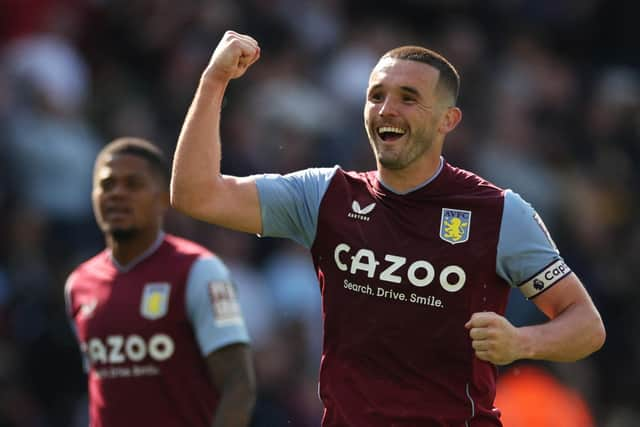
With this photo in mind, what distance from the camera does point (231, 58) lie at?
557 centimetres

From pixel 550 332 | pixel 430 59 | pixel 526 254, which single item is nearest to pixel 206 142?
pixel 430 59

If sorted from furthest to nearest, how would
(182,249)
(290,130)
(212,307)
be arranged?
(290,130) < (182,249) < (212,307)

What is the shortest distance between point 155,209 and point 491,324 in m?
3.06

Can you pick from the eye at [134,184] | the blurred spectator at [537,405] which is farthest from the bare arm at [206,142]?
the blurred spectator at [537,405]

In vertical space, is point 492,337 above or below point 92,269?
above

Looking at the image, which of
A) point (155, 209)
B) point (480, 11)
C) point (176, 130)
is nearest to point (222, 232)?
point (176, 130)

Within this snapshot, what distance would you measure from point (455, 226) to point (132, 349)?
86.3 inches

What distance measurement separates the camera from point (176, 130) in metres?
12.2

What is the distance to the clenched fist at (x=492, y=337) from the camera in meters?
5.15

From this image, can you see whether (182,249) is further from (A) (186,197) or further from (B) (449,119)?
(B) (449,119)

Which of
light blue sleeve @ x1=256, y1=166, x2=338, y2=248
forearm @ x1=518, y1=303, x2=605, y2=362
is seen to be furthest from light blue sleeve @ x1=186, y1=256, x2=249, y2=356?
forearm @ x1=518, y1=303, x2=605, y2=362

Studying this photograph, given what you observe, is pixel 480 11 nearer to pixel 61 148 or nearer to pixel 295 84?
pixel 295 84

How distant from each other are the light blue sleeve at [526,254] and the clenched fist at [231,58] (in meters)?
1.28

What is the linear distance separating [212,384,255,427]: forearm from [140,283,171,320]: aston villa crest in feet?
2.05
